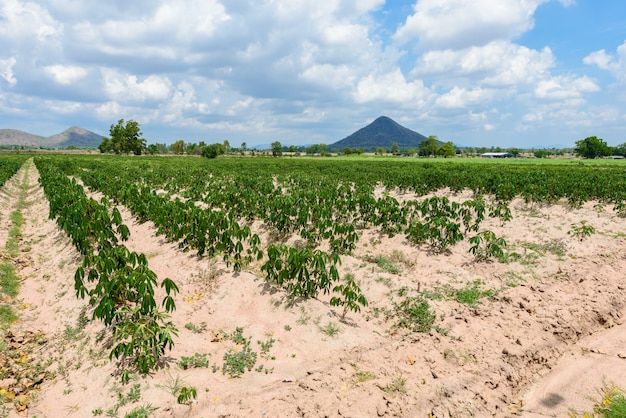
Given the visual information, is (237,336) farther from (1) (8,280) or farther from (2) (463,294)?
(1) (8,280)

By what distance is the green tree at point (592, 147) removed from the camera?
3701 inches

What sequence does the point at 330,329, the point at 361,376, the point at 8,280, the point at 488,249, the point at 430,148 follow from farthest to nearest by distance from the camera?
the point at 430,148 → the point at 488,249 → the point at 8,280 → the point at 330,329 → the point at 361,376

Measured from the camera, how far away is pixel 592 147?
95.0 m

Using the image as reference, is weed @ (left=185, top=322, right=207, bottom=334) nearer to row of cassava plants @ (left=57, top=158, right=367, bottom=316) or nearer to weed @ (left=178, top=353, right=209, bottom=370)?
weed @ (left=178, top=353, right=209, bottom=370)

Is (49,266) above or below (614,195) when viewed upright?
below

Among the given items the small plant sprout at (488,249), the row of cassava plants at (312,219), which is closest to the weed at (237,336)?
the row of cassava plants at (312,219)

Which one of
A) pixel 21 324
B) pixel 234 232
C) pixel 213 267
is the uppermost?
pixel 234 232

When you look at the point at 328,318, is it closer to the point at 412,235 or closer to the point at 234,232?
the point at 234,232

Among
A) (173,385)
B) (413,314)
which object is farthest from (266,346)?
(413,314)

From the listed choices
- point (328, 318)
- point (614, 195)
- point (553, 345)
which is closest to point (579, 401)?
point (553, 345)

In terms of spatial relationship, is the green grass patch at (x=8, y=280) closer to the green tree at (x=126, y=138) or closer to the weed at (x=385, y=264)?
the weed at (x=385, y=264)

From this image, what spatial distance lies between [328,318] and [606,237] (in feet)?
34.9

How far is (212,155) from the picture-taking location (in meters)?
91.2

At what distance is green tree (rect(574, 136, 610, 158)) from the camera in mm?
94000
